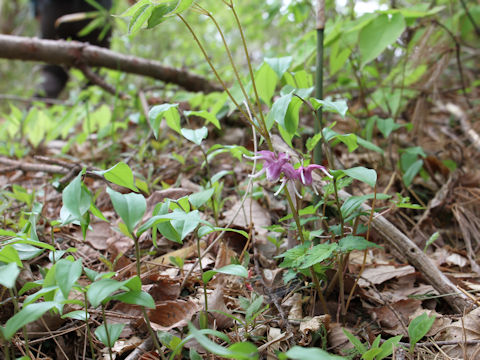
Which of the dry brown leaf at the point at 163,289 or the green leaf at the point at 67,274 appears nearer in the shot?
the green leaf at the point at 67,274

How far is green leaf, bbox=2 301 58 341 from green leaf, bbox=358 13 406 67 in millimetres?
1300

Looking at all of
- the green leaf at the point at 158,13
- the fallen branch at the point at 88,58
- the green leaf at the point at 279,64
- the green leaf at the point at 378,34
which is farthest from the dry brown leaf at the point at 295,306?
the fallen branch at the point at 88,58

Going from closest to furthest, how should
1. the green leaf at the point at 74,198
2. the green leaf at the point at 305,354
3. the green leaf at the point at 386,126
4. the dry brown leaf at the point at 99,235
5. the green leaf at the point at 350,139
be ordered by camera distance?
the green leaf at the point at 305,354
the green leaf at the point at 74,198
the green leaf at the point at 350,139
the dry brown leaf at the point at 99,235
the green leaf at the point at 386,126

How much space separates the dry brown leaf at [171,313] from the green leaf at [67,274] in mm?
370

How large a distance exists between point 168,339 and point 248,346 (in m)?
0.33

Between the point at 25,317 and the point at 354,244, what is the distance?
647mm

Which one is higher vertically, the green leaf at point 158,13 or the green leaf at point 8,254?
the green leaf at point 158,13

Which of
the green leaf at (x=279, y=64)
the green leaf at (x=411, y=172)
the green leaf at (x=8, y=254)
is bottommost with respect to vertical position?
the green leaf at (x=411, y=172)

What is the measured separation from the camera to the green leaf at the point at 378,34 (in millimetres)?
1412

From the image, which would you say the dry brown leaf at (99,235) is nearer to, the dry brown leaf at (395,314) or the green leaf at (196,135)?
the green leaf at (196,135)

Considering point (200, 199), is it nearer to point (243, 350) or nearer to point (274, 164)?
point (274, 164)

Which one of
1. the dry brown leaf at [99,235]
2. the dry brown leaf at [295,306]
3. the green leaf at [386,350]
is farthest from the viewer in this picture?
the dry brown leaf at [99,235]

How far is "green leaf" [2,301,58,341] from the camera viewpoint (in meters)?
0.60

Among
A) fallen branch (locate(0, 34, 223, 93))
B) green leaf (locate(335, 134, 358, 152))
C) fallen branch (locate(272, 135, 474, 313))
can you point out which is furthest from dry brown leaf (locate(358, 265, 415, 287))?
fallen branch (locate(0, 34, 223, 93))
